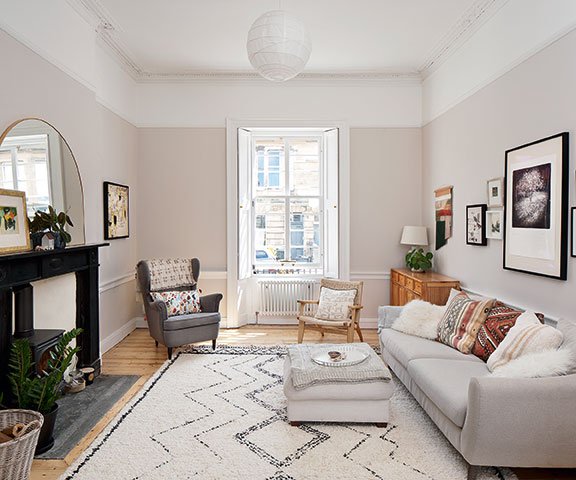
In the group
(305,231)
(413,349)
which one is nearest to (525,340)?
(413,349)

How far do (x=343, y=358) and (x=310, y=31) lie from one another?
133 inches

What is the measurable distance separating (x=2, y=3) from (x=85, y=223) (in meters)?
1.95

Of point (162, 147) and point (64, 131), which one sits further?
point (162, 147)

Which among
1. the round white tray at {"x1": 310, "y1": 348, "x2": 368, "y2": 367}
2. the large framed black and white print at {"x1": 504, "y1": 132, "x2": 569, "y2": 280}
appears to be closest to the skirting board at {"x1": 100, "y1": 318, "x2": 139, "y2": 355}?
the round white tray at {"x1": 310, "y1": 348, "x2": 368, "y2": 367}

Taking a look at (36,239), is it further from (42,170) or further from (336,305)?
(336,305)

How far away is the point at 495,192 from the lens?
406 cm

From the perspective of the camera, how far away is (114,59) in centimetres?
529

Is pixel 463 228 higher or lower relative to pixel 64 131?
lower

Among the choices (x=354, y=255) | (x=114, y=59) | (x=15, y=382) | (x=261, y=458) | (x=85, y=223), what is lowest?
(x=261, y=458)

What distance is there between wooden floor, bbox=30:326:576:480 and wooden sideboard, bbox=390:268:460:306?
2.28 ft

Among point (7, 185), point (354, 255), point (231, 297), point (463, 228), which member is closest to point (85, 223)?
point (7, 185)

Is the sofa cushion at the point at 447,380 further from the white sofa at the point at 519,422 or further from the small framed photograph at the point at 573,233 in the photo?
the small framed photograph at the point at 573,233

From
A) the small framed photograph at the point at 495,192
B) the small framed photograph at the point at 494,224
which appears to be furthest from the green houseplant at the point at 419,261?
the small framed photograph at the point at 495,192

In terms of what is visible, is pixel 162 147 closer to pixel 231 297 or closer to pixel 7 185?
pixel 231 297
